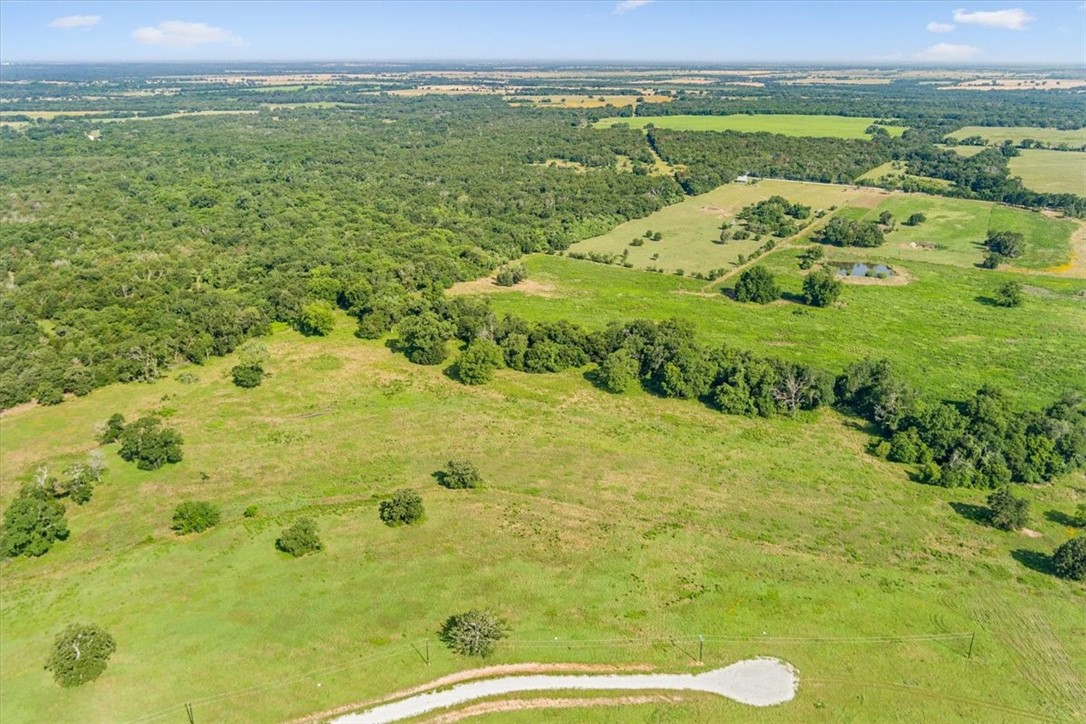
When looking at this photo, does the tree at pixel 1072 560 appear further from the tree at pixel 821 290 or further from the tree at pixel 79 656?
the tree at pixel 79 656

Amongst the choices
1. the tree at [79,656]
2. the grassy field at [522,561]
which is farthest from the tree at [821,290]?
the tree at [79,656]

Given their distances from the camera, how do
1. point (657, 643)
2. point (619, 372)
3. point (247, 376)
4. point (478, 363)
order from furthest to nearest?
point (478, 363) → point (247, 376) → point (619, 372) → point (657, 643)

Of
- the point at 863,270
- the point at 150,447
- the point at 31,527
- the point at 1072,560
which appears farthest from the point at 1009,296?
the point at 31,527

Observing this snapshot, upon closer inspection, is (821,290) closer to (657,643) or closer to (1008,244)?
(1008,244)

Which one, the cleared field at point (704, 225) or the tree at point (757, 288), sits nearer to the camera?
the tree at point (757, 288)

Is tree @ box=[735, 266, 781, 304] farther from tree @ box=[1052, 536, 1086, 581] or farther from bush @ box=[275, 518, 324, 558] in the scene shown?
bush @ box=[275, 518, 324, 558]

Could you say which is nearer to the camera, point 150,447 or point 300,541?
point 300,541

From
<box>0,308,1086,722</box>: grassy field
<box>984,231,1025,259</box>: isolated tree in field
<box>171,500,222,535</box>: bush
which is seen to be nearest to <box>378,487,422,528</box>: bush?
<box>0,308,1086,722</box>: grassy field
